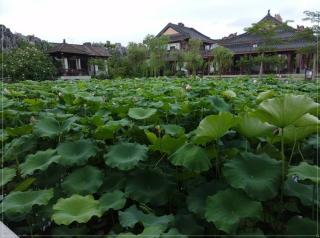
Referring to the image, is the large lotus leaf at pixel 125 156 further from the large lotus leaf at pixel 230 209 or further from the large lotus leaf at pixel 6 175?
the large lotus leaf at pixel 6 175

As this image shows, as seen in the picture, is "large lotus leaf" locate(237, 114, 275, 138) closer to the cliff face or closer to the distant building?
the distant building

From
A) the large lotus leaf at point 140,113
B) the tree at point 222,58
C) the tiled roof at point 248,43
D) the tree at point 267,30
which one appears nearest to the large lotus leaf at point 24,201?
the large lotus leaf at point 140,113

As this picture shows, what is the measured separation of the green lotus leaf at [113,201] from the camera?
1.23 m

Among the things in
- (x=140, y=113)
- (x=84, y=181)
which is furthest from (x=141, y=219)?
(x=140, y=113)

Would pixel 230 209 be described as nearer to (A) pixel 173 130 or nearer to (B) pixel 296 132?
(B) pixel 296 132

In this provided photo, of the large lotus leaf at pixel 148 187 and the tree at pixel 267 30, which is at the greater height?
the tree at pixel 267 30

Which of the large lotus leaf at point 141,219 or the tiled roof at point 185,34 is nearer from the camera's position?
the large lotus leaf at point 141,219

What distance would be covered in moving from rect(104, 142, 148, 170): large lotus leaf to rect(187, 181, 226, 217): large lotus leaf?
0.28 m

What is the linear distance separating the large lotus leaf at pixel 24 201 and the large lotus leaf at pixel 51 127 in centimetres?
36

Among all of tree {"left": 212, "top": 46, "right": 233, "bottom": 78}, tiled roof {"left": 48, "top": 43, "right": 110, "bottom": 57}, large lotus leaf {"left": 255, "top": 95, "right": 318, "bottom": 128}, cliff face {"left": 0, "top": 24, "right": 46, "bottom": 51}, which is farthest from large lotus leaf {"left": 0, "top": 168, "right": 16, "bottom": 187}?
tiled roof {"left": 48, "top": 43, "right": 110, "bottom": 57}

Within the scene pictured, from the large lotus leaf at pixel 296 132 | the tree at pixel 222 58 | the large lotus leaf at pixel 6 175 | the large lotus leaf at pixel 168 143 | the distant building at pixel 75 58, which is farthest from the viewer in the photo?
the distant building at pixel 75 58

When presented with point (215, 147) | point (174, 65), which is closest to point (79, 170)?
point (215, 147)

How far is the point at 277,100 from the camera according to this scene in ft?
3.98

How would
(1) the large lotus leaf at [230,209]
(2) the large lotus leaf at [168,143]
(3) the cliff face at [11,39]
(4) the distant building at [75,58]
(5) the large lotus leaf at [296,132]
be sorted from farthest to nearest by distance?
(4) the distant building at [75,58] < (3) the cliff face at [11,39] < (2) the large lotus leaf at [168,143] < (5) the large lotus leaf at [296,132] < (1) the large lotus leaf at [230,209]
